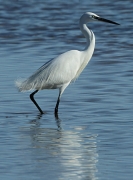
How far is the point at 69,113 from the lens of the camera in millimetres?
10258

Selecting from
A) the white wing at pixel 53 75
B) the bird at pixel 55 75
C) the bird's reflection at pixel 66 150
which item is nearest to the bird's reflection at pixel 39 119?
the bird's reflection at pixel 66 150

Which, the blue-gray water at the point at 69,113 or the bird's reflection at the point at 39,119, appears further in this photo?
the bird's reflection at the point at 39,119

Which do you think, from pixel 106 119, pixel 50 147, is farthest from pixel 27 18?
pixel 50 147

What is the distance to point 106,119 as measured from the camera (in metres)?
9.65

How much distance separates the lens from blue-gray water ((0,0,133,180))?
7387mm

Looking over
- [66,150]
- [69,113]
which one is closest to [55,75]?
[69,113]

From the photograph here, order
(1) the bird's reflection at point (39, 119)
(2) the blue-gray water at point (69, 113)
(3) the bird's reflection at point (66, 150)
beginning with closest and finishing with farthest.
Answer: (3) the bird's reflection at point (66, 150) < (2) the blue-gray water at point (69, 113) < (1) the bird's reflection at point (39, 119)

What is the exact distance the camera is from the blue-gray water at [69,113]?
739 centimetres

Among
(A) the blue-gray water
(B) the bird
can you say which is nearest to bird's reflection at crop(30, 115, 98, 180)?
(A) the blue-gray water

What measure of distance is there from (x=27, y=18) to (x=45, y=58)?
23.5 ft

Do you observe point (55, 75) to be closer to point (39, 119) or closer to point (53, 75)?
point (53, 75)

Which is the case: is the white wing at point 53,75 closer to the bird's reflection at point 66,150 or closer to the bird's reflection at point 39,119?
the bird's reflection at point 39,119

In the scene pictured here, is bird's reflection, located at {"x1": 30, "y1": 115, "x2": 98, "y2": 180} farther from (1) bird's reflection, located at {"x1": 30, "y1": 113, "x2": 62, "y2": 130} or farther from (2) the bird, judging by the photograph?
(2) the bird

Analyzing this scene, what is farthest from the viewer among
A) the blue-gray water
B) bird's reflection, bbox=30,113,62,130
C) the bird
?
the bird
